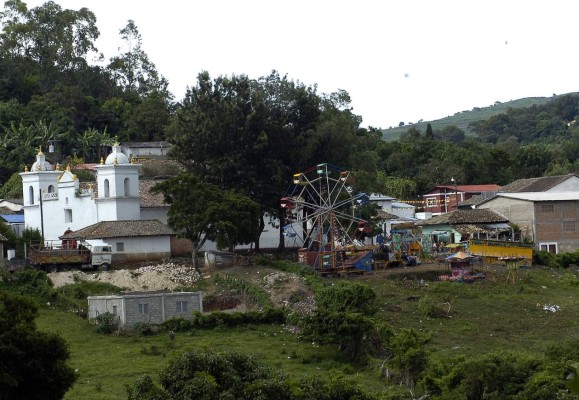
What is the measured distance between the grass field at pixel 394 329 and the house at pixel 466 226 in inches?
463

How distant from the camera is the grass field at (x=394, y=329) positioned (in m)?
34.0

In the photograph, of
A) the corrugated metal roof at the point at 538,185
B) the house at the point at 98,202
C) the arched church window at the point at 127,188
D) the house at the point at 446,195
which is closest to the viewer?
the house at the point at 98,202

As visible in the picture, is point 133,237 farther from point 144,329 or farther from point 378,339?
point 378,339

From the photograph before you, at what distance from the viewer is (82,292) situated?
4412 cm

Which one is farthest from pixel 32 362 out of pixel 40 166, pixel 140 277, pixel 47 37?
pixel 47 37

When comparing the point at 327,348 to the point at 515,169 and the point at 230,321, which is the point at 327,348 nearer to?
the point at 230,321

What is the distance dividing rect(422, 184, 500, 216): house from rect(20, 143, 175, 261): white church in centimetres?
2991

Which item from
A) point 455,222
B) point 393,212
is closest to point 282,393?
point 455,222

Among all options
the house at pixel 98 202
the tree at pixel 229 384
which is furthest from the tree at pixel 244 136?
the tree at pixel 229 384

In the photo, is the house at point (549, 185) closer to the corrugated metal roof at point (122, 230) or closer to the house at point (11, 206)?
the corrugated metal roof at point (122, 230)

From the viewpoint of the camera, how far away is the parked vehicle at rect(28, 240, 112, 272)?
4762cm


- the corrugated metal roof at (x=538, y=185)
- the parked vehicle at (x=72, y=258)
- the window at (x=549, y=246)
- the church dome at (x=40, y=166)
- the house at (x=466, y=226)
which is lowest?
the window at (x=549, y=246)

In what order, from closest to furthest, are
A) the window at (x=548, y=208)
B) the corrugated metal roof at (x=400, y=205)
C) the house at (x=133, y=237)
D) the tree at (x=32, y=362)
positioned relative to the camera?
the tree at (x=32, y=362), the house at (x=133, y=237), the window at (x=548, y=208), the corrugated metal roof at (x=400, y=205)

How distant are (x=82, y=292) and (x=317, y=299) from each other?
378 inches
